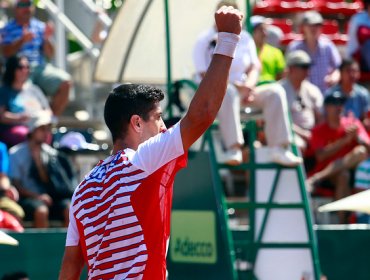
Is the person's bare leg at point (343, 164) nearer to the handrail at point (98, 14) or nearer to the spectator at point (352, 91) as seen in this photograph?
the spectator at point (352, 91)

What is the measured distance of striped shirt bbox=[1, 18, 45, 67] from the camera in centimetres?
1216

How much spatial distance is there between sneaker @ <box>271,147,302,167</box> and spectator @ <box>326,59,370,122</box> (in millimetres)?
3309

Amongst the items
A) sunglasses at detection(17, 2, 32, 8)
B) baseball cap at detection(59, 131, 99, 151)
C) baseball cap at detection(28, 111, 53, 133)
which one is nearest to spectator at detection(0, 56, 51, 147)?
baseball cap at detection(28, 111, 53, 133)

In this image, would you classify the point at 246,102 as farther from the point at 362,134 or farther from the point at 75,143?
the point at 362,134

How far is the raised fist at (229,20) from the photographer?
423 cm

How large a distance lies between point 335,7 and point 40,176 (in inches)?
288

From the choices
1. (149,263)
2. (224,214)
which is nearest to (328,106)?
(224,214)

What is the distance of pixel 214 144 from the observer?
9312 millimetres

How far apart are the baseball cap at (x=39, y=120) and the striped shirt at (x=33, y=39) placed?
1258mm

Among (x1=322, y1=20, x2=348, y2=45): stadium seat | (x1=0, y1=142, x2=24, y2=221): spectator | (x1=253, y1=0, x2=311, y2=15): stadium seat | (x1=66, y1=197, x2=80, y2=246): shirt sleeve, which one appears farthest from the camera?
(x1=253, y1=0, x2=311, y2=15): stadium seat

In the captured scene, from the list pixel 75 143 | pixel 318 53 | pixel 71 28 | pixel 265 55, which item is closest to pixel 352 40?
pixel 318 53

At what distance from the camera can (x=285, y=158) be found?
9.29 m

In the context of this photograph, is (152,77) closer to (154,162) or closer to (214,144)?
(214,144)

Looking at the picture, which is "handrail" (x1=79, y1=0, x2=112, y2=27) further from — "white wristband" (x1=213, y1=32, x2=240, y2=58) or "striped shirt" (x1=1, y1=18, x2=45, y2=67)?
"white wristband" (x1=213, y1=32, x2=240, y2=58)
